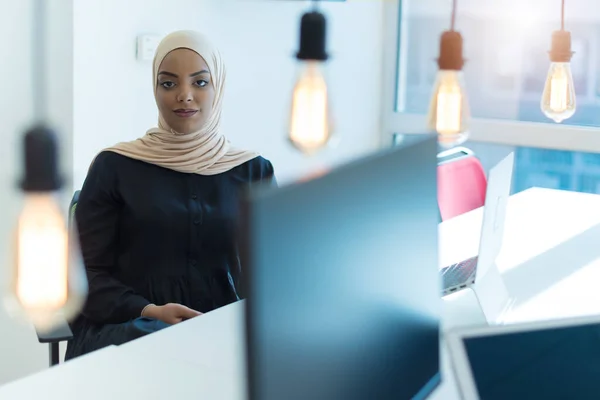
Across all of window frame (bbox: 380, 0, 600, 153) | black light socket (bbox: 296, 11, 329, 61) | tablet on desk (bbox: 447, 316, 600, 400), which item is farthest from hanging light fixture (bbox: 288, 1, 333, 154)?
window frame (bbox: 380, 0, 600, 153)

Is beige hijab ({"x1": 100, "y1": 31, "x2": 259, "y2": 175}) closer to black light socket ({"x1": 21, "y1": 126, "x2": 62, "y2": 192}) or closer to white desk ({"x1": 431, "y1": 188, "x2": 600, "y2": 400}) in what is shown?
white desk ({"x1": 431, "y1": 188, "x2": 600, "y2": 400})

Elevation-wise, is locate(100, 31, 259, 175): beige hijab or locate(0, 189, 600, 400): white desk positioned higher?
locate(100, 31, 259, 175): beige hijab

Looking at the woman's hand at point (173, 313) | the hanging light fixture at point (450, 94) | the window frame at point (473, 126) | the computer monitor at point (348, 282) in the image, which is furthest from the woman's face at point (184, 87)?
the window frame at point (473, 126)

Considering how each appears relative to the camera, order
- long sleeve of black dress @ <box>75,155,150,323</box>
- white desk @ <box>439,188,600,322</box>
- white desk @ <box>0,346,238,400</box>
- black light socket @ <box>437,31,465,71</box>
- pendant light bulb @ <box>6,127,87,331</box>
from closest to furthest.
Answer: pendant light bulb @ <box>6,127,87,331</box>, white desk @ <box>0,346,238,400</box>, black light socket @ <box>437,31,465,71</box>, white desk @ <box>439,188,600,322</box>, long sleeve of black dress @ <box>75,155,150,323</box>

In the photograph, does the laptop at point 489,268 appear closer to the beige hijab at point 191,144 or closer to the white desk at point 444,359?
the white desk at point 444,359

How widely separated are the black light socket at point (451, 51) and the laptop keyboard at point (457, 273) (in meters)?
0.44

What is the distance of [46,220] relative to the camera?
1046mm

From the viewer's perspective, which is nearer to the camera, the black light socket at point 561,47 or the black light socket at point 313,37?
the black light socket at point 313,37

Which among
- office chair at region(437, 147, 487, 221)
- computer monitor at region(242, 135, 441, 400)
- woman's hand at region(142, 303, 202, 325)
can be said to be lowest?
woman's hand at region(142, 303, 202, 325)

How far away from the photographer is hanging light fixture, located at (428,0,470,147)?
1914mm

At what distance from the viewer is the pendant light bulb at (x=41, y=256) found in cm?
103

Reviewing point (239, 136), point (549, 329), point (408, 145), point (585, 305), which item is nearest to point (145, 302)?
point (585, 305)

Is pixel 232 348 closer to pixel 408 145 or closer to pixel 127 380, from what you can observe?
pixel 127 380

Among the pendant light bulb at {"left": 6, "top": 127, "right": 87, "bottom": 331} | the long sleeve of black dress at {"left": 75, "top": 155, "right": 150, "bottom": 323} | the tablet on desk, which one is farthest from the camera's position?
the long sleeve of black dress at {"left": 75, "top": 155, "right": 150, "bottom": 323}
